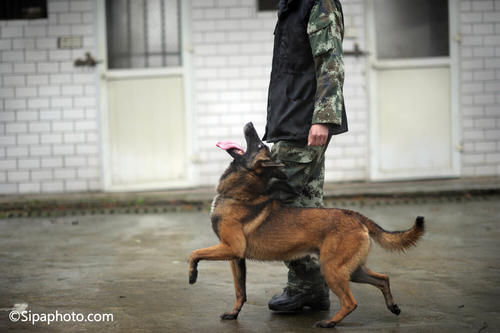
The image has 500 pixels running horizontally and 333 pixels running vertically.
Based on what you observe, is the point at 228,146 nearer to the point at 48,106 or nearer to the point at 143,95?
the point at 143,95

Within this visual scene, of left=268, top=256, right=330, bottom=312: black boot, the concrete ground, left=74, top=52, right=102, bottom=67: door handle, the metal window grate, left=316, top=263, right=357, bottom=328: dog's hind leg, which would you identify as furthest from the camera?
the metal window grate

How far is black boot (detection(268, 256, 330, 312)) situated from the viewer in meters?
4.15

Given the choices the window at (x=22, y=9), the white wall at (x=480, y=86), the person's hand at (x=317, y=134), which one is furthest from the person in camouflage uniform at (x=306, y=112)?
the window at (x=22, y=9)

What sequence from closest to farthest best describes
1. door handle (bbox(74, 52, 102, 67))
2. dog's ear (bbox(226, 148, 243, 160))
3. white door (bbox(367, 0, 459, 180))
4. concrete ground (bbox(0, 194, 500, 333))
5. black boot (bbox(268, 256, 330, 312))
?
dog's ear (bbox(226, 148, 243, 160))
concrete ground (bbox(0, 194, 500, 333))
black boot (bbox(268, 256, 330, 312))
door handle (bbox(74, 52, 102, 67))
white door (bbox(367, 0, 459, 180))

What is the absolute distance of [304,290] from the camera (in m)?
4.16

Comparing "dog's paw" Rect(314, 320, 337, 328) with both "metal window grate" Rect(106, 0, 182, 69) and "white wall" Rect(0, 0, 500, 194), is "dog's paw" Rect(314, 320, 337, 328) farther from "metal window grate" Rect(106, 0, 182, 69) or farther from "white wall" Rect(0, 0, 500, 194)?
"metal window grate" Rect(106, 0, 182, 69)

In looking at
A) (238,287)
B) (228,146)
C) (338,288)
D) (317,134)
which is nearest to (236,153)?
(228,146)

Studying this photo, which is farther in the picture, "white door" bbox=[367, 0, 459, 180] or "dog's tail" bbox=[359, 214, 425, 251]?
"white door" bbox=[367, 0, 459, 180]

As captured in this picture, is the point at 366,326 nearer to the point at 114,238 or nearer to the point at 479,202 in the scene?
the point at 114,238

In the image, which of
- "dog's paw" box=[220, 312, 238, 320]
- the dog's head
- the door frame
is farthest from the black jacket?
the door frame

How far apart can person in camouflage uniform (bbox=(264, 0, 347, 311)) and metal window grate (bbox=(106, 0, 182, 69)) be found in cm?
562

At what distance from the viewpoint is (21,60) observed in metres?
9.38

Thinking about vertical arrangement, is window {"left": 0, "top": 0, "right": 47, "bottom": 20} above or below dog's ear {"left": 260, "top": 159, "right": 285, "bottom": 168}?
above

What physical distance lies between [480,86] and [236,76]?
327cm
